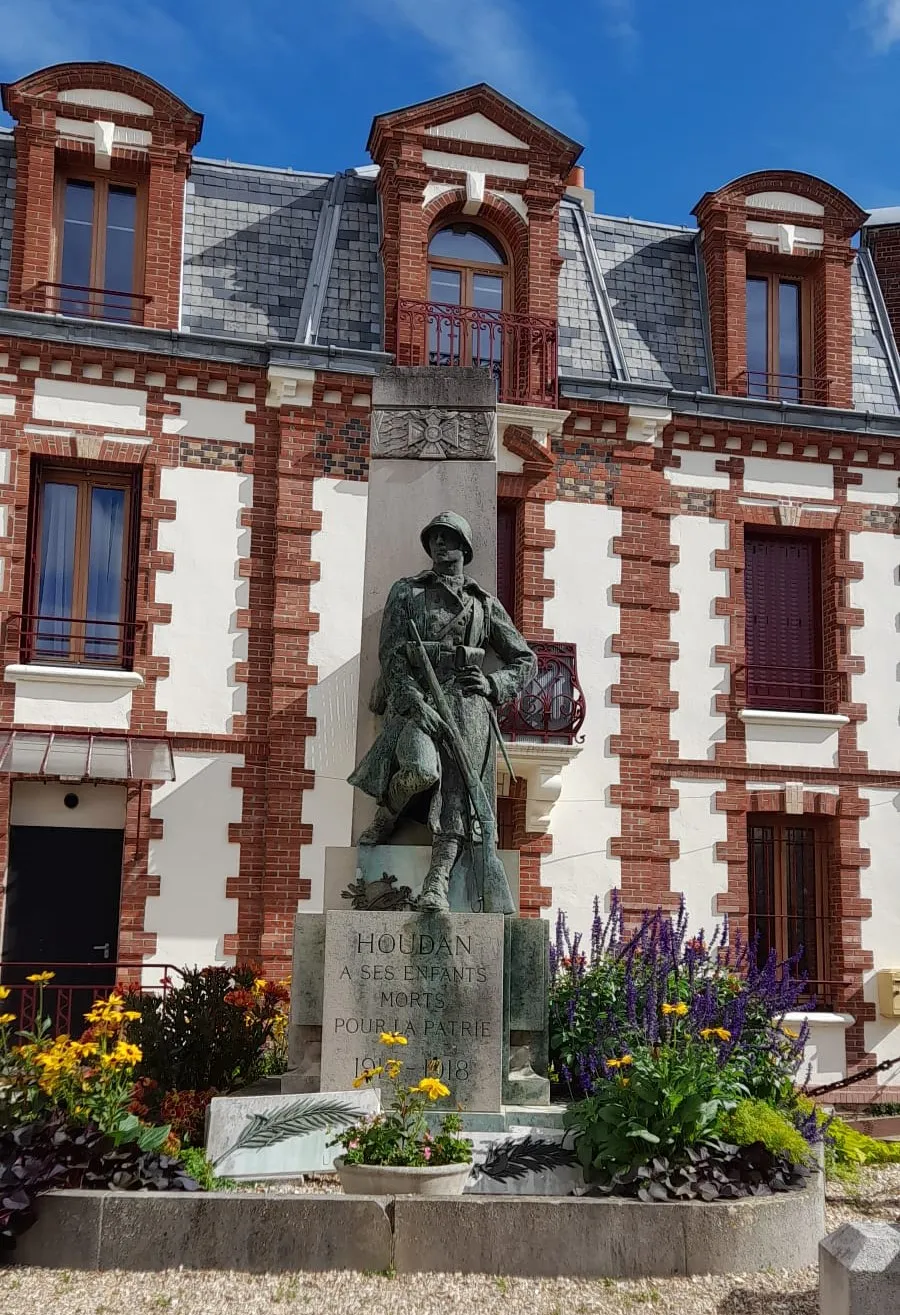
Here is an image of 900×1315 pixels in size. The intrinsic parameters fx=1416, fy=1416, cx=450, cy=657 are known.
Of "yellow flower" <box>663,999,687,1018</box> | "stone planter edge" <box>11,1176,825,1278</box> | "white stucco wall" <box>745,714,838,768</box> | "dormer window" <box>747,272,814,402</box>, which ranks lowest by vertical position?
"stone planter edge" <box>11,1176,825,1278</box>

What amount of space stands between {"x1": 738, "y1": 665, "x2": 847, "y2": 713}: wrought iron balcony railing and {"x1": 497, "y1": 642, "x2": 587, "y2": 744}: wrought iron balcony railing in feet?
7.36

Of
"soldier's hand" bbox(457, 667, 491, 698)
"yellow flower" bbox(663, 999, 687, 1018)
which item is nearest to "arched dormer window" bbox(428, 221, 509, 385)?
"soldier's hand" bbox(457, 667, 491, 698)

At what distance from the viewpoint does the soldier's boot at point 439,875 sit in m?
6.88

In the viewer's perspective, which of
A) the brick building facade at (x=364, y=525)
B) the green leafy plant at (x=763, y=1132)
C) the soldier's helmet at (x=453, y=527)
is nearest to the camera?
the green leafy plant at (x=763, y=1132)

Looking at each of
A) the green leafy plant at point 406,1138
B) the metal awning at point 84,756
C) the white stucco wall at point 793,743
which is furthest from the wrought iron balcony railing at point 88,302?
the green leafy plant at point 406,1138

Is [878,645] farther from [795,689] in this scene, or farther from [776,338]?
[776,338]

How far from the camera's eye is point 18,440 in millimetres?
14383

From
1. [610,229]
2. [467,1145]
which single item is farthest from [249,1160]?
[610,229]

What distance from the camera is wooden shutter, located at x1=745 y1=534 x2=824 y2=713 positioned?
16125mm

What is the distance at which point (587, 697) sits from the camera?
49.9 feet

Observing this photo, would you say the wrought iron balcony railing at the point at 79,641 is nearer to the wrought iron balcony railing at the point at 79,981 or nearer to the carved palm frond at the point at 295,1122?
the wrought iron balcony railing at the point at 79,981

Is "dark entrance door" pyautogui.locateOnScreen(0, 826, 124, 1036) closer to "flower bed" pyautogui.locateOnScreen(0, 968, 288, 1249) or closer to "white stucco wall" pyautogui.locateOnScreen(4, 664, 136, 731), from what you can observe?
"white stucco wall" pyautogui.locateOnScreen(4, 664, 136, 731)

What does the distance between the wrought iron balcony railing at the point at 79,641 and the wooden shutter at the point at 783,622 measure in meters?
6.85

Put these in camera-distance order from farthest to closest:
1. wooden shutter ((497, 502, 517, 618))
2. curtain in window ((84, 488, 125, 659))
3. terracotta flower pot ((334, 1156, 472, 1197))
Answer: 1. wooden shutter ((497, 502, 517, 618))
2. curtain in window ((84, 488, 125, 659))
3. terracotta flower pot ((334, 1156, 472, 1197))
